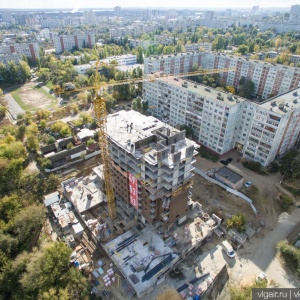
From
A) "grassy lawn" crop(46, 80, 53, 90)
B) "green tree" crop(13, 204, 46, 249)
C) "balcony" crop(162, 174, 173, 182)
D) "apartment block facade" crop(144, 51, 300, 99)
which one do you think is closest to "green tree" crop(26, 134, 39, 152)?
"green tree" crop(13, 204, 46, 249)

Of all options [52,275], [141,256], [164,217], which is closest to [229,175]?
[164,217]

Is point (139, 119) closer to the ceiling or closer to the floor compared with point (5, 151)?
closer to the ceiling

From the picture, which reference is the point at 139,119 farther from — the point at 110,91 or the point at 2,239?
the point at 110,91

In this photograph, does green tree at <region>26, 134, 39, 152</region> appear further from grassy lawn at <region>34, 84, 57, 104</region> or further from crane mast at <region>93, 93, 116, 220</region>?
grassy lawn at <region>34, 84, 57, 104</region>

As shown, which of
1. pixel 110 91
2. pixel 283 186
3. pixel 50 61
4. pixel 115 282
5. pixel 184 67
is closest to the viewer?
pixel 115 282

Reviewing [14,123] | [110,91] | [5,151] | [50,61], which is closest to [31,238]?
[5,151]

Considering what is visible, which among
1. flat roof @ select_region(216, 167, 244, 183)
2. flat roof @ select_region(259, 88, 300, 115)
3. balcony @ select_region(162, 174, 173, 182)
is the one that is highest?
flat roof @ select_region(259, 88, 300, 115)
